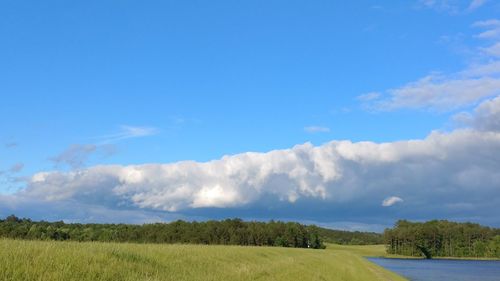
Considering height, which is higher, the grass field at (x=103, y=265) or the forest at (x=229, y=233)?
the forest at (x=229, y=233)

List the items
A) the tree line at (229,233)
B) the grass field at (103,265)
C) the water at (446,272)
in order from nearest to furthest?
the grass field at (103,265) < the water at (446,272) < the tree line at (229,233)

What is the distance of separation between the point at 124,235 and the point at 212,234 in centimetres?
4839

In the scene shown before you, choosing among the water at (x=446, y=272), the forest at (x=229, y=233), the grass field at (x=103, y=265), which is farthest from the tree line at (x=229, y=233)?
the grass field at (x=103, y=265)

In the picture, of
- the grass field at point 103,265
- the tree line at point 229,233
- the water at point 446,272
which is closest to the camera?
the grass field at point 103,265

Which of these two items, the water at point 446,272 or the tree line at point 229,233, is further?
the tree line at point 229,233

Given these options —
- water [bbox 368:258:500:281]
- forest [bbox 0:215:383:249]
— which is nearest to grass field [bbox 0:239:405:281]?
water [bbox 368:258:500:281]

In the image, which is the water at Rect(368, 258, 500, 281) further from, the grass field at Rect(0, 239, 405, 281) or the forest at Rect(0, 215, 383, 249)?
the forest at Rect(0, 215, 383, 249)

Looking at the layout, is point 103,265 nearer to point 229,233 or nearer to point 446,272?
point 446,272

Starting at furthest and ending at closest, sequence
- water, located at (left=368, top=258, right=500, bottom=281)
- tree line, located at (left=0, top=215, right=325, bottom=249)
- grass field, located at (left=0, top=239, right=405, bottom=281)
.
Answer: tree line, located at (left=0, top=215, right=325, bottom=249)
water, located at (left=368, top=258, right=500, bottom=281)
grass field, located at (left=0, top=239, right=405, bottom=281)

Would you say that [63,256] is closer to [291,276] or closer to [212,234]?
[291,276]

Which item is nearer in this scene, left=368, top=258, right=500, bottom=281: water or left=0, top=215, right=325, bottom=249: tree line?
left=368, top=258, right=500, bottom=281: water

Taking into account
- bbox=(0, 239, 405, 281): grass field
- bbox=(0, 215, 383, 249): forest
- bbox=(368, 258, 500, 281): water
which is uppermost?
bbox=(0, 215, 383, 249): forest

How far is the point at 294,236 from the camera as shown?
180 m

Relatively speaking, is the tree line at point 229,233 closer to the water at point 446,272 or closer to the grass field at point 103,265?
the water at point 446,272
